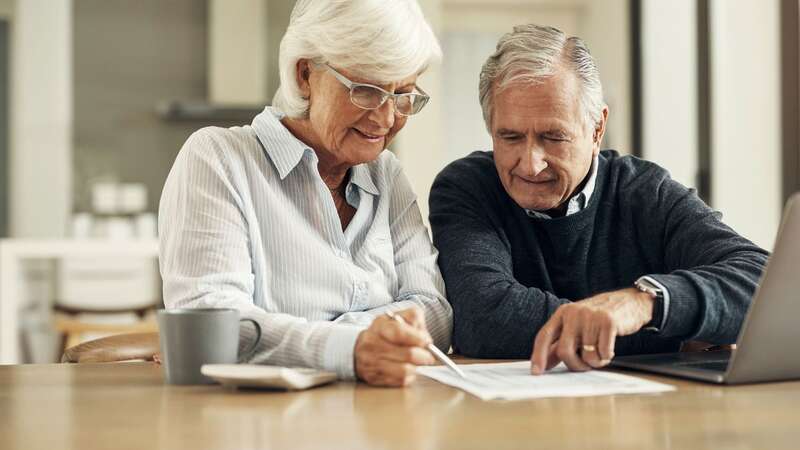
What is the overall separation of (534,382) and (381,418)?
287 mm

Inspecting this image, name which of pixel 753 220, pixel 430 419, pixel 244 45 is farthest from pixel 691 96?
pixel 430 419

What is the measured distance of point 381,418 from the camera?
3.16ft

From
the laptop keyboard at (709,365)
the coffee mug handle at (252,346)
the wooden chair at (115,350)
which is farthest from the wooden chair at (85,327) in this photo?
the laptop keyboard at (709,365)

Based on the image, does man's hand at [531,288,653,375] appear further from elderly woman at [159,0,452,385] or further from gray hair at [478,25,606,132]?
gray hair at [478,25,606,132]

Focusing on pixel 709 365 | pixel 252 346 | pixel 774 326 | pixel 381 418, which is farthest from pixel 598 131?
pixel 381 418

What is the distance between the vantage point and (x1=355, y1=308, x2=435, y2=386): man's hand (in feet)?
3.82

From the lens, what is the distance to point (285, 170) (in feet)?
5.23

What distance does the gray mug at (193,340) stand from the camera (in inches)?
46.1

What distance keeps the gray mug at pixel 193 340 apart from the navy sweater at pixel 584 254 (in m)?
0.49

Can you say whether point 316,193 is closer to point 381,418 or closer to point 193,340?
point 193,340

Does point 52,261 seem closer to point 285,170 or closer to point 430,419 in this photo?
point 285,170

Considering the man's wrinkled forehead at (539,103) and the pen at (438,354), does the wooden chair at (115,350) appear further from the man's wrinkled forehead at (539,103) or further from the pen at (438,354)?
the man's wrinkled forehead at (539,103)

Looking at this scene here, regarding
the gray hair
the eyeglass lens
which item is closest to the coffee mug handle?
the eyeglass lens

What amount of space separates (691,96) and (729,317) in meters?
3.82
